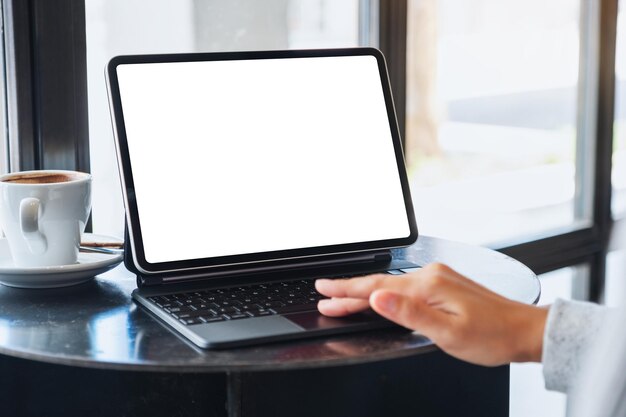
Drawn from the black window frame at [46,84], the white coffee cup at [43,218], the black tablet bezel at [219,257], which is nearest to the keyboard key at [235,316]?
the black tablet bezel at [219,257]

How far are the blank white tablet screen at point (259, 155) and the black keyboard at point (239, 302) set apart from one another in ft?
0.21

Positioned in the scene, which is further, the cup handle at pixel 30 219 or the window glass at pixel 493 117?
the window glass at pixel 493 117

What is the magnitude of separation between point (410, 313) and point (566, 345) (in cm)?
A: 13

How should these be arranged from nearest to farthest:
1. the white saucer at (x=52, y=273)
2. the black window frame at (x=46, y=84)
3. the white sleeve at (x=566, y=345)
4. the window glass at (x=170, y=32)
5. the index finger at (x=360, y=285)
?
the white sleeve at (x=566, y=345), the index finger at (x=360, y=285), the white saucer at (x=52, y=273), the black window frame at (x=46, y=84), the window glass at (x=170, y=32)

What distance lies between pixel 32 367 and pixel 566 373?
0.58 meters

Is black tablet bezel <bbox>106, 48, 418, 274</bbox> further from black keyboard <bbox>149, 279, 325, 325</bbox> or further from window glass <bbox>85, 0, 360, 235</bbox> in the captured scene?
window glass <bbox>85, 0, 360, 235</bbox>

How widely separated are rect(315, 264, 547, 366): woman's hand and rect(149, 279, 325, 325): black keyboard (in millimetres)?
131

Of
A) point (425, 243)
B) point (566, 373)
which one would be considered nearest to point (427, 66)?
point (425, 243)

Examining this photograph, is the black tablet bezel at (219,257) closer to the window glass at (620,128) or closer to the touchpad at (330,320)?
the touchpad at (330,320)

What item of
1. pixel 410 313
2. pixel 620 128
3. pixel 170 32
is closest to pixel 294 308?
pixel 410 313

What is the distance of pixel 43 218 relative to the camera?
0.96m

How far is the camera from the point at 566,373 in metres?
0.70

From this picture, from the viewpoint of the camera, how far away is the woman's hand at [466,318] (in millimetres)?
738

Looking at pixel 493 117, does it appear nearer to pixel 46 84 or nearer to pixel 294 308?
pixel 46 84
